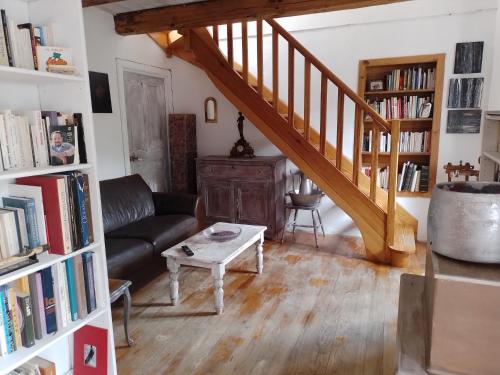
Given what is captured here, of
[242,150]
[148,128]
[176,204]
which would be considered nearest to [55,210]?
[176,204]

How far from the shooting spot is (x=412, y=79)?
377 centimetres

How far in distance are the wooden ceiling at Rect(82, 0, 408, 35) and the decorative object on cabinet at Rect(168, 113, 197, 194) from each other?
1211mm

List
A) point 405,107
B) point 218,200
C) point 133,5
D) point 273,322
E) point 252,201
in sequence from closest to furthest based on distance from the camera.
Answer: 1. point 273,322
2. point 133,5
3. point 405,107
4. point 252,201
5. point 218,200

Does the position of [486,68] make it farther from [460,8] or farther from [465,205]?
[465,205]

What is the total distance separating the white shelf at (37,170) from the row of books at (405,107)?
332 centimetres

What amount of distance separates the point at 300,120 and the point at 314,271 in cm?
185

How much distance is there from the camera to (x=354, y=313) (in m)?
2.53

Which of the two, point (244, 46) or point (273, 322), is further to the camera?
point (244, 46)

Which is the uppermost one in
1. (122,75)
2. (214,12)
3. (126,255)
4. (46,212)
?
(214,12)

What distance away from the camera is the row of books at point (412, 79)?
12.3 ft

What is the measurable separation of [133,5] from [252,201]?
7.84 feet

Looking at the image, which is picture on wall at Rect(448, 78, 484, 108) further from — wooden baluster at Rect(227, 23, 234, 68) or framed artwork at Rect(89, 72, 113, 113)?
framed artwork at Rect(89, 72, 113, 113)

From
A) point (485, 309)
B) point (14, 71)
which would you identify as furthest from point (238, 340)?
point (14, 71)

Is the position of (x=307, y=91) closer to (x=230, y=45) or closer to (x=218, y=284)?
(x=230, y=45)
